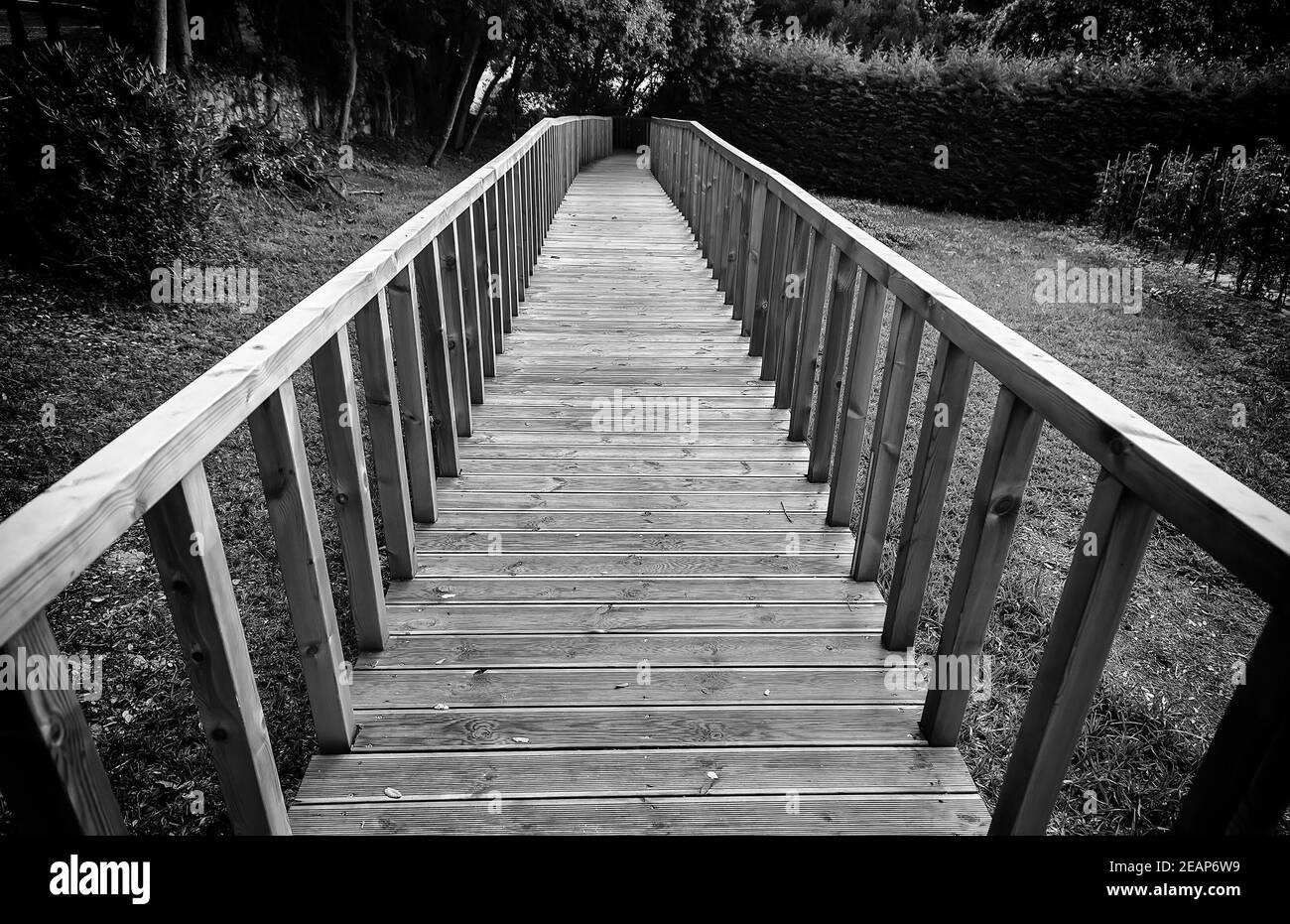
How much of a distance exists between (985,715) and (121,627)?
3.33 meters

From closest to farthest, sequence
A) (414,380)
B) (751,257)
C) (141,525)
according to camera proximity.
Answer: (414,380)
(141,525)
(751,257)

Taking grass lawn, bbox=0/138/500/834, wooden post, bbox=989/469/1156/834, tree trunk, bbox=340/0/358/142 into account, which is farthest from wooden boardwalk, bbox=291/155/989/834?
tree trunk, bbox=340/0/358/142

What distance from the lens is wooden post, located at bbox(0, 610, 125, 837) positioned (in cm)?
89

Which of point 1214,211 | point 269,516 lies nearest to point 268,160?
point 269,516

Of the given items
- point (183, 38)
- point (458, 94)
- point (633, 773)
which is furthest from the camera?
point (458, 94)

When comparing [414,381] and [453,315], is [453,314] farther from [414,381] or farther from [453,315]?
[414,381]

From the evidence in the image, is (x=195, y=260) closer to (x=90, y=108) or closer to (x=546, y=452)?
(x=90, y=108)

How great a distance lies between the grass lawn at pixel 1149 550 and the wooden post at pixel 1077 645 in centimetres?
88

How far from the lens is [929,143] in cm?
1812

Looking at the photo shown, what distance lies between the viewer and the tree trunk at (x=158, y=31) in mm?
8117

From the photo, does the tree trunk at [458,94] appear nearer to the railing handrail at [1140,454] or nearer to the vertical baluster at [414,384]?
the vertical baluster at [414,384]

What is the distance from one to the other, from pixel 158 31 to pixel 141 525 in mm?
6859

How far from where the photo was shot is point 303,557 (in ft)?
5.69

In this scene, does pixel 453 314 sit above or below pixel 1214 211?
below
